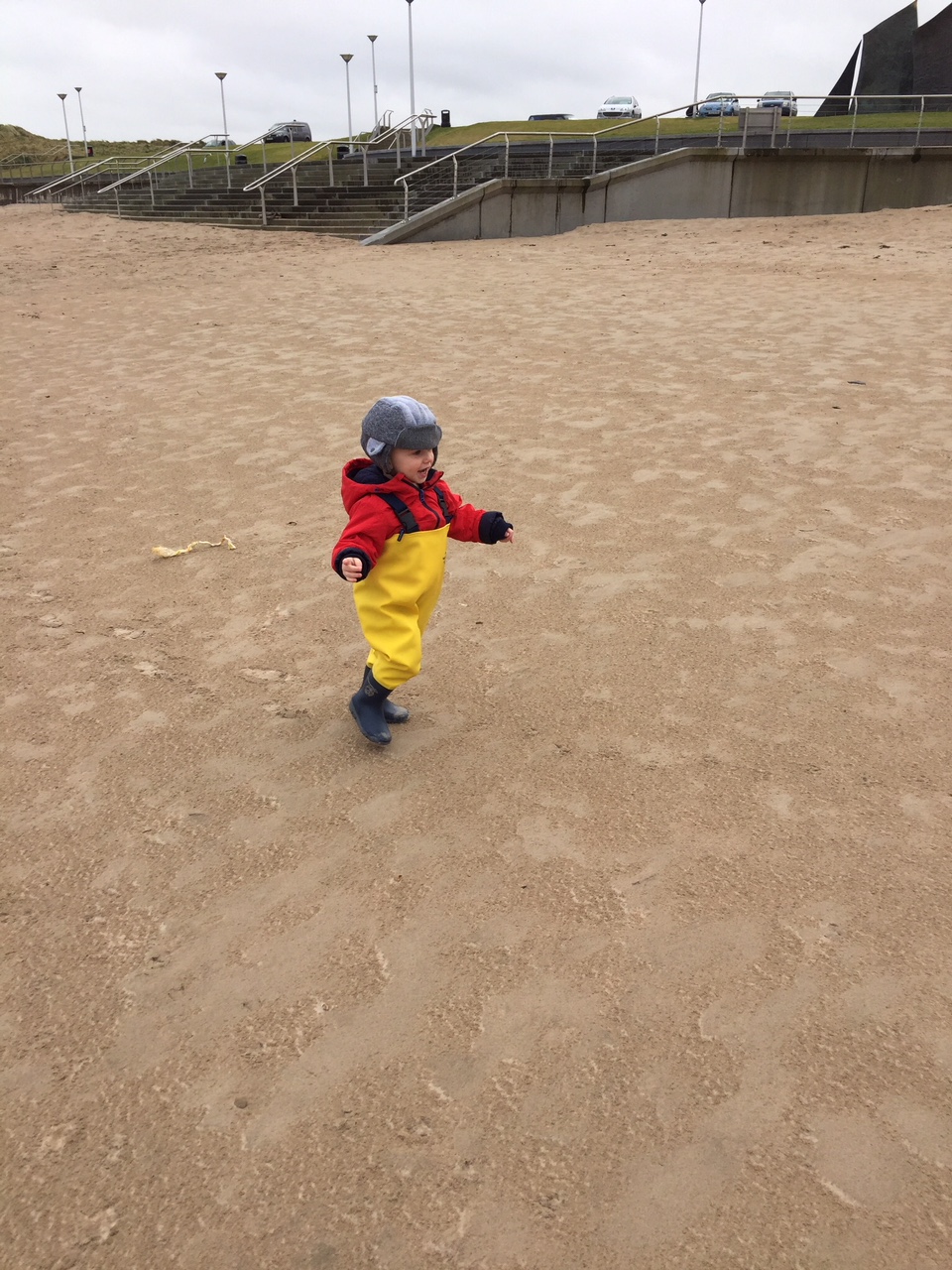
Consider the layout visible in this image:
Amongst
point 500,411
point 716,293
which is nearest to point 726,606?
point 500,411

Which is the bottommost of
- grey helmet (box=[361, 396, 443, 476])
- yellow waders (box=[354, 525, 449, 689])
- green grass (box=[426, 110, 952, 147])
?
yellow waders (box=[354, 525, 449, 689])

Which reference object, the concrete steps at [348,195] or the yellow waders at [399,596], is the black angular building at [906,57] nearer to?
the concrete steps at [348,195]

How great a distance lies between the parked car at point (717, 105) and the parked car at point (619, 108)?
19.7m

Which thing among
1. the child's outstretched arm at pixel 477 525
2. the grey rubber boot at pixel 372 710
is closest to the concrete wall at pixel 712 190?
the child's outstretched arm at pixel 477 525

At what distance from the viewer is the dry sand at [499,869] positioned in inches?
74.5

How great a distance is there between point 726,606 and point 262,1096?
3.05 m

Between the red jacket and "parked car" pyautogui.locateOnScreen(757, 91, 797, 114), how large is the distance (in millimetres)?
19712

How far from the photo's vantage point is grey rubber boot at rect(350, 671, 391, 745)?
3404 millimetres

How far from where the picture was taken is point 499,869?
110 inches

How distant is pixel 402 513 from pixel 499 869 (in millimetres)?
1152

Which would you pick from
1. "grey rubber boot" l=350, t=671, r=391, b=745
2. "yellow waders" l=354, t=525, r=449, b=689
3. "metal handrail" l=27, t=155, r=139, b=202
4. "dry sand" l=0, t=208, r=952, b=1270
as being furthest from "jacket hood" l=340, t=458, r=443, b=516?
"metal handrail" l=27, t=155, r=139, b=202

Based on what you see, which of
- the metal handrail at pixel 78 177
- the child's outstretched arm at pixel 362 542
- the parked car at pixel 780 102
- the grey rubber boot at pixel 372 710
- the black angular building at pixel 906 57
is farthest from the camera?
the black angular building at pixel 906 57

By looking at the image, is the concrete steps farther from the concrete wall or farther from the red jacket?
the red jacket

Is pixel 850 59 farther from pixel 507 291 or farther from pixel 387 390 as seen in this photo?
pixel 387 390
